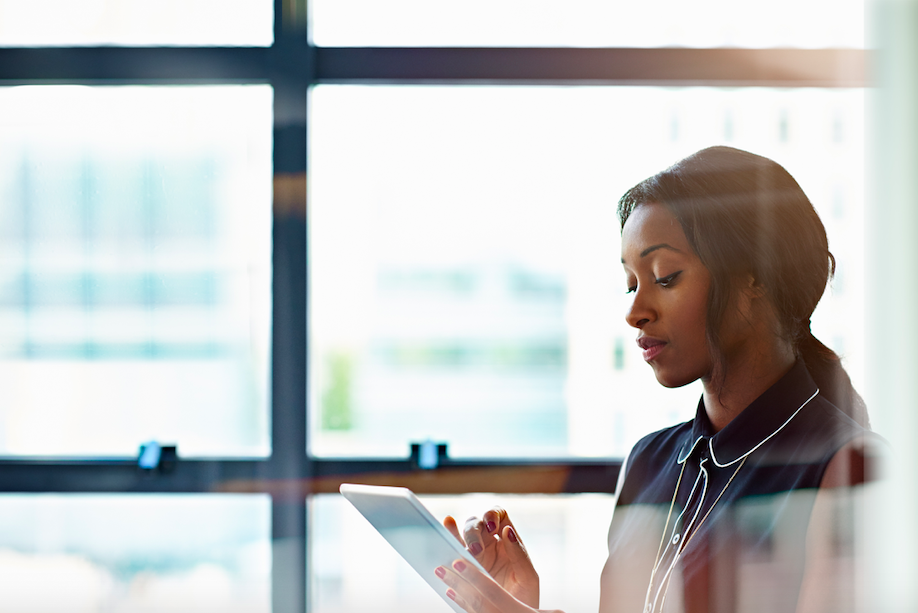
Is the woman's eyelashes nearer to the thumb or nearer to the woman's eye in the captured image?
the woman's eye

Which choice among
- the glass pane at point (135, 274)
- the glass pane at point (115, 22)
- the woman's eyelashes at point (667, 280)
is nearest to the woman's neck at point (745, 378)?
the woman's eyelashes at point (667, 280)

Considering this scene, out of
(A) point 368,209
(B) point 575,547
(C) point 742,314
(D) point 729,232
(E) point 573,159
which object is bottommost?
(B) point 575,547

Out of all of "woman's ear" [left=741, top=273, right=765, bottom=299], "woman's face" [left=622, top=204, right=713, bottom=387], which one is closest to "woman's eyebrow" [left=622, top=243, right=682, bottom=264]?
"woman's face" [left=622, top=204, right=713, bottom=387]

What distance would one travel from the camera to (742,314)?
1.03 meters

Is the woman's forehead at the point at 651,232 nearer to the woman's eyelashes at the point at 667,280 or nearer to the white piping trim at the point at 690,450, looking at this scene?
the woman's eyelashes at the point at 667,280

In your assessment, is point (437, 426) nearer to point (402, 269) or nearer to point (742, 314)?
point (402, 269)

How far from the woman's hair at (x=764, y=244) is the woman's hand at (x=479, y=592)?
48 cm

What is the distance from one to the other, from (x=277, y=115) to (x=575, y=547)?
128 cm

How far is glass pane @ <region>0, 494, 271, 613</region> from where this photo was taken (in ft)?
5.41

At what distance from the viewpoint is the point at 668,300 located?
106 cm

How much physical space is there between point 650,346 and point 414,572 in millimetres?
931

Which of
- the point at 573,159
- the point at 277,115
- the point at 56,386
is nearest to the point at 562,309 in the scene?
the point at 573,159

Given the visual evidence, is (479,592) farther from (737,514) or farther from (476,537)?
(737,514)

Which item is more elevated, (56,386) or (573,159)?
(573,159)
